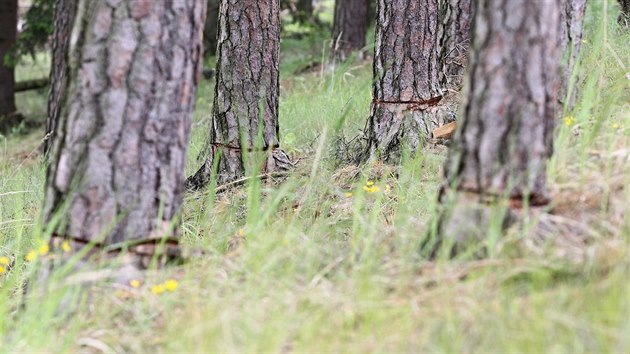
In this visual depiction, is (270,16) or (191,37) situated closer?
(191,37)

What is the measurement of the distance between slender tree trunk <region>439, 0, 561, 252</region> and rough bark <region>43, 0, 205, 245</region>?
3.46ft

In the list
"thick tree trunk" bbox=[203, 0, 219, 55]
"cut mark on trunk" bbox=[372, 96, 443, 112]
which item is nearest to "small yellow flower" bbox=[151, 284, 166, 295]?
"cut mark on trunk" bbox=[372, 96, 443, 112]

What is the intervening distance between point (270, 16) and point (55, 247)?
253 centimetres

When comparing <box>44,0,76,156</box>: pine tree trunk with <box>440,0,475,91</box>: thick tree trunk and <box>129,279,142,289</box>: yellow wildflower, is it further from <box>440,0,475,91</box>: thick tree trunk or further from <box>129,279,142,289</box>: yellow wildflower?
<box>129,279,142,289</box>: yellow wildflower

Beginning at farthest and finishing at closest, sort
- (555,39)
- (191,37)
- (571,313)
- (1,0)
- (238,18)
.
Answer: (1,0), (238,18), (191,37), (555,39), (571,313)

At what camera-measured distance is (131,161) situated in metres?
2.72

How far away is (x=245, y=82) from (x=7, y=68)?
850 cm

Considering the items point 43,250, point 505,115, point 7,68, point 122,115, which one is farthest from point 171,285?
point 7,68

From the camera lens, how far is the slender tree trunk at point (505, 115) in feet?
8.14

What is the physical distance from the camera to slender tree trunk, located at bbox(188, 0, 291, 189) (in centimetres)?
478

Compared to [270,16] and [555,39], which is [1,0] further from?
[555,39]

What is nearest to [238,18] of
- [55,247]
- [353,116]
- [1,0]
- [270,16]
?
[270,16]

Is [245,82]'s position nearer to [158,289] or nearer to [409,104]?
[409,104]

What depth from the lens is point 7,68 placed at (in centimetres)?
1192
